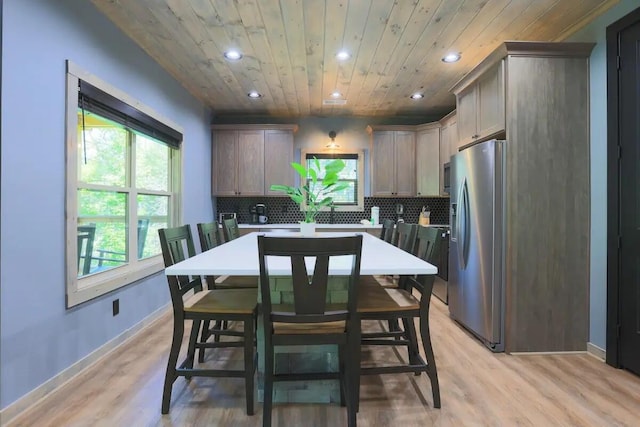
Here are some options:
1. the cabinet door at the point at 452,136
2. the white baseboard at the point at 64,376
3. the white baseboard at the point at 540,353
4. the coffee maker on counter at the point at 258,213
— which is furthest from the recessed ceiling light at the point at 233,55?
the white baseboard at the point at 540,353

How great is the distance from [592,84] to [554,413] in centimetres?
230

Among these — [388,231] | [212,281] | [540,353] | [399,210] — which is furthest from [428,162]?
[212,281]

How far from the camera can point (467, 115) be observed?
10.5 feet

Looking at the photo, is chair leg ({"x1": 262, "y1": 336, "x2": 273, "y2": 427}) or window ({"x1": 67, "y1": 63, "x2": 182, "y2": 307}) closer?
chair leg ({"x1": 262, "y1": 336, "x2": 273, "y2": 427})

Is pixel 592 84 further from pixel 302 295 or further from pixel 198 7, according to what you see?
pixel 198 7

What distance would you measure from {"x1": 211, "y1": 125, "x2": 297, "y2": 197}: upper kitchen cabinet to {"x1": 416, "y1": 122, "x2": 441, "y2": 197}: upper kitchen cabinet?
1.88 metres

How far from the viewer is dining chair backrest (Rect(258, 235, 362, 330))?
54.1 inches

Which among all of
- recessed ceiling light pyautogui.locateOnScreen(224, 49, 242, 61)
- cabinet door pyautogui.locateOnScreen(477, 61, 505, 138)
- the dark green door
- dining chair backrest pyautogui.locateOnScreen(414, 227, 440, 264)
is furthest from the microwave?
recessed ceiling light pyautogui.locateOnScreen(224, 49, 242, 61)

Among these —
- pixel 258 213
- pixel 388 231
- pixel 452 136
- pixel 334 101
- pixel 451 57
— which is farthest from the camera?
pixel 258 213

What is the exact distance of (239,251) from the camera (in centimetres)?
214

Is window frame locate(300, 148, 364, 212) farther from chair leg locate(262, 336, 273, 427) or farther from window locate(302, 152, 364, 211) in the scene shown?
chair leg locate(262, 336, 273, 427)

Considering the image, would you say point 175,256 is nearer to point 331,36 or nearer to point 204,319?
point 204,319

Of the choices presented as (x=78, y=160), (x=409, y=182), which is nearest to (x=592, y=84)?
(x=409, y=182)

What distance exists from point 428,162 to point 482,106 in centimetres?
198
